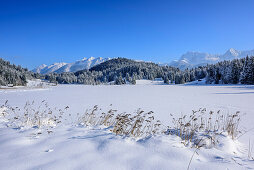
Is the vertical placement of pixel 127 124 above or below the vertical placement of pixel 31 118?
above

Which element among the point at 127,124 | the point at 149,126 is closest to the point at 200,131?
the point at 149,126

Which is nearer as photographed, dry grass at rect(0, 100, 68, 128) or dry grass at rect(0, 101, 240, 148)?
dry grass at rect(0, 101, 240, 148)

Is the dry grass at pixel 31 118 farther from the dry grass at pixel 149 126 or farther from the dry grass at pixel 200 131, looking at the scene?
the dry grass at pixel 200 131

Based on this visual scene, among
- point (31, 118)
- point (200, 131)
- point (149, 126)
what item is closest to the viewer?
point (200, 131)

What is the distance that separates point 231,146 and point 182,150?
1.71 meters

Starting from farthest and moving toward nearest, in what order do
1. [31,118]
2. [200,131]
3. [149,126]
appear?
[31,118], [149,126], [200,131]

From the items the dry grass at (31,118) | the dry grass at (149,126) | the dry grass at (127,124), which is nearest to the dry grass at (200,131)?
the dry grass at (149,126)

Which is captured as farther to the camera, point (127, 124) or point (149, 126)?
point (149, 126)

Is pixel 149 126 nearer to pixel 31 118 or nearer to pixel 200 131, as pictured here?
pixel 200 131

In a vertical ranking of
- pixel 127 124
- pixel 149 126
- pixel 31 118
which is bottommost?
pixel 149 126

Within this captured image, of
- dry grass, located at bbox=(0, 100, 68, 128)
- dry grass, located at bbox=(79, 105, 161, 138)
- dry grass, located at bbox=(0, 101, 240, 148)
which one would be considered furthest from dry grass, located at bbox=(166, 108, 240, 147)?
dry grass, located at bbox=(0, 100, 68, 128)

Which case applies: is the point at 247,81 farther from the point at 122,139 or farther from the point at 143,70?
the point at 143,70

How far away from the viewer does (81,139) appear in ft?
9.31

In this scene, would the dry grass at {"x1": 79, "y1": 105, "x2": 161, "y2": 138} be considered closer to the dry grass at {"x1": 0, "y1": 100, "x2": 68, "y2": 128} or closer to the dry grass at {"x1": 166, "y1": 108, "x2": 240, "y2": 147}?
the dry grass at {"x1": 166, "y1": 108, "x2": 240, "y2": 147}
